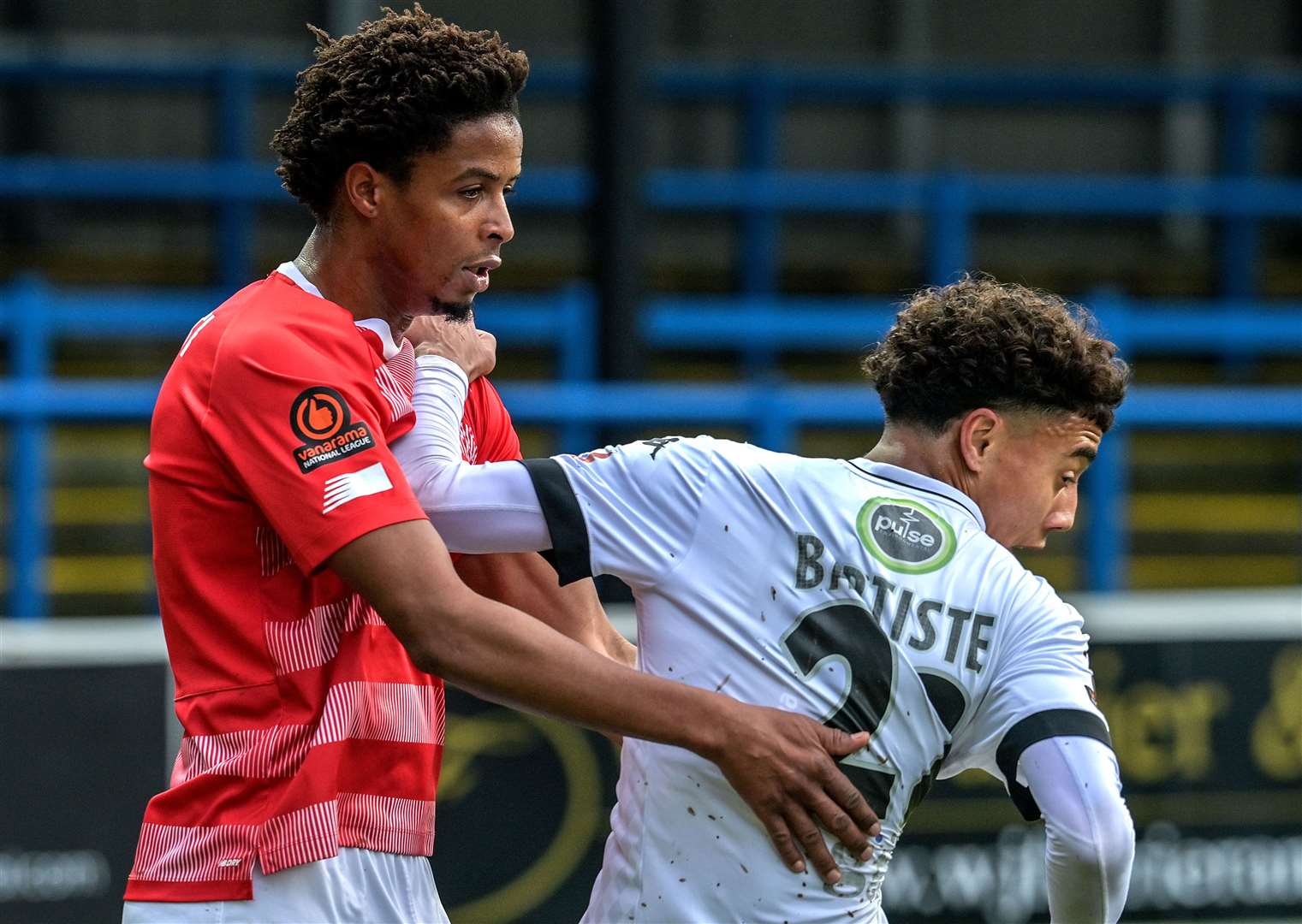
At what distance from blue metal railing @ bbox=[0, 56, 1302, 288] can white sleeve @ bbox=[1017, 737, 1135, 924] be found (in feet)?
19.1

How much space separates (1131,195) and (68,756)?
244 inches

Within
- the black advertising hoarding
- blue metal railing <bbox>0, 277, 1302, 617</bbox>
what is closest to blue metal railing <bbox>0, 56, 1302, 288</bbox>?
blue metal railing <bbox>0, 277, 1302, 617</bbox>

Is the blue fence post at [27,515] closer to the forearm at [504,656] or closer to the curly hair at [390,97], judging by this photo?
the curly hair at [390,97]

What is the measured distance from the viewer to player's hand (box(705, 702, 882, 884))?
2.27 m

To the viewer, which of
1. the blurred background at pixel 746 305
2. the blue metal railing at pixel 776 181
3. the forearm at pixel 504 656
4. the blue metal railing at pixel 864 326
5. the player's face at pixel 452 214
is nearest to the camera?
the forearm at pixel 504 656

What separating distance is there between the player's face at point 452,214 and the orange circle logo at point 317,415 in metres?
0.27

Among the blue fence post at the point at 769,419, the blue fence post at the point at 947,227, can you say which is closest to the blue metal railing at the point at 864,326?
the blue fence post at the point at 769,419

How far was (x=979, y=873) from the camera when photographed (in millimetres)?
5371

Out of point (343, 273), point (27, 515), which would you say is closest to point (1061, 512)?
point (343, 273)

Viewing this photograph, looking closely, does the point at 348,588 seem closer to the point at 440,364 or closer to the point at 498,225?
the point at 440,364

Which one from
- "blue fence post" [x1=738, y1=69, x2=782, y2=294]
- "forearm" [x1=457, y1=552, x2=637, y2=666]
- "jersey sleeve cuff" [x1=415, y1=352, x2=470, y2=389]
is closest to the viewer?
"jersey sleeve cuff" [x1=415, y1=352, x2=470, y2=389]

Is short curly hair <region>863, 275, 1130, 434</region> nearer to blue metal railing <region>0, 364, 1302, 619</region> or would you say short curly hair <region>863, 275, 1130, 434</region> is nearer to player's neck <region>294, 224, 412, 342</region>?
player's neck <region>294, 224, 412, 342</region>

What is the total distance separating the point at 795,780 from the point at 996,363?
2.00ft

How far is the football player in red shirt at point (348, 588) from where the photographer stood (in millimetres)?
2242
